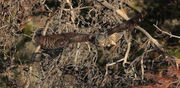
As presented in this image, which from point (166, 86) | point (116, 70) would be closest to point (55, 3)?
point (116, 70)

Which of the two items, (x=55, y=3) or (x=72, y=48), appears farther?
(x=55, y=3)

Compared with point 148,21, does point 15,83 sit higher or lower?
lower

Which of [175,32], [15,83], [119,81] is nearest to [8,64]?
[15,83]

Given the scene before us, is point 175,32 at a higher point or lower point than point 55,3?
lower

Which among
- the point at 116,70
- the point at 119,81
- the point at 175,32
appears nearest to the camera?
the point at 119,81

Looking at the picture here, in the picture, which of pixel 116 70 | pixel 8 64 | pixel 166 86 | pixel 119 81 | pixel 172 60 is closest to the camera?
pixel 166 86

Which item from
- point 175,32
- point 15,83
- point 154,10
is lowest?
point 15,83

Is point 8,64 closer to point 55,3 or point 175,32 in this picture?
point 55,3

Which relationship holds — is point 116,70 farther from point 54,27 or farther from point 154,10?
point 154,10

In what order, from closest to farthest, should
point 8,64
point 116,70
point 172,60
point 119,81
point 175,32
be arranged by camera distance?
1. point 172,60
2. point 119,81
3. point 116,70
4. point 8,64
5. point 175,32
